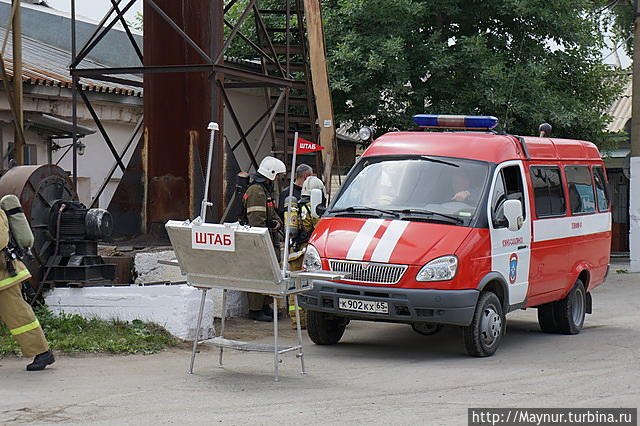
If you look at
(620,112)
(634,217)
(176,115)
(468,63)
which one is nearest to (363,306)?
(176,115)

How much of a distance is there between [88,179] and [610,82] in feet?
38.2

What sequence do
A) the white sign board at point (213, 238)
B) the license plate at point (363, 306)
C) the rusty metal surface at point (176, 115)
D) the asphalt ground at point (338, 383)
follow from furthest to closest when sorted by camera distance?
1. the rusty metal surface at point (176, 115)
2. the license plate at point (363, 306)
3. the white sign board at point (213, 238)
4. the asphalt ground at point (338, 383)

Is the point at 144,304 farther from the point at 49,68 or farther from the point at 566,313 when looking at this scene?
the point at 49,68

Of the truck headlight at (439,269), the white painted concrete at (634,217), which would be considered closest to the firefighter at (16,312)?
the truck headlight at (439,269)

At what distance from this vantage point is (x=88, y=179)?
22078mm

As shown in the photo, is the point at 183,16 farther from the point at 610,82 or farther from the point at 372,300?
the point at 610,82

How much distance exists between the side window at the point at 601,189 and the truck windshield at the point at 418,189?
3.15 metres

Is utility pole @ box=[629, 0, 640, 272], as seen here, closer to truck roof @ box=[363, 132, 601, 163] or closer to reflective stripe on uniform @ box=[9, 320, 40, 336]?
truck roof @ box=[363, 132, 601, 163]

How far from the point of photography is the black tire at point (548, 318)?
39.7ft

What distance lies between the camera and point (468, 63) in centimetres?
2094

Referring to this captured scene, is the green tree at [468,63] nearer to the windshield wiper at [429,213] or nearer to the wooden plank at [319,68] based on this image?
the wooden plank at [319,68]

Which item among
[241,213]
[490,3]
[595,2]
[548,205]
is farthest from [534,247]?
[595,2]

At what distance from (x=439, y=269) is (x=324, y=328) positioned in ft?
5.44

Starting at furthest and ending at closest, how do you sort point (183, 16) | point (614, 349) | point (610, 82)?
point (610, 82)
point (183, 16)
point (614, 349)
